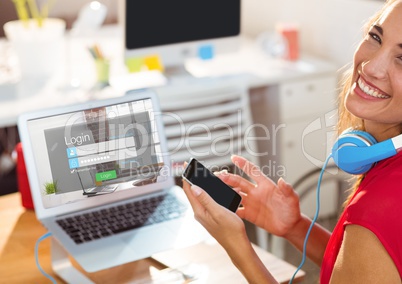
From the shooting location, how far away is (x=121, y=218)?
1647mm

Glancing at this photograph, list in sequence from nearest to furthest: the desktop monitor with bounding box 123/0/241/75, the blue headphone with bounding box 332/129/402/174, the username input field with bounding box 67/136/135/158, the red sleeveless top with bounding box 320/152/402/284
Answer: the red sleeveless top with bounding box 320/152/402/284
the blue headphone with bounding box 332/129/402/174
the username input field with bounding box 67/136/135/158
the desktop monitor with bounding box 123/0/241/75

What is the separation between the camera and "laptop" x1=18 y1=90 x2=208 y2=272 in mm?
1502

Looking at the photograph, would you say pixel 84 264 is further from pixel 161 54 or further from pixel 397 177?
pixel 161 54

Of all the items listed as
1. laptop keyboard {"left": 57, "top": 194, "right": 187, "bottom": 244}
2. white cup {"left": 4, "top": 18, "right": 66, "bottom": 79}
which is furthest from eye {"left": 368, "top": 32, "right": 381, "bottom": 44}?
white cup {"left": 4, "top": 18, "right": 66, "bottom": 79}

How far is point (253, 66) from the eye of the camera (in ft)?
10.00

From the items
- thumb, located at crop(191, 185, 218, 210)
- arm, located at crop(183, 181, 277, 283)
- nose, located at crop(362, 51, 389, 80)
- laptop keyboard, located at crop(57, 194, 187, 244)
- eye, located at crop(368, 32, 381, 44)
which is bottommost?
laptop keyboard, located at crop(57, 194, 187, 244)

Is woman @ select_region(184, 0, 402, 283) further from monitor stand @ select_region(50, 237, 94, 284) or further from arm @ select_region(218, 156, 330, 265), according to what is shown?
monitor stand @ select_region(50, 237, 94, 284)

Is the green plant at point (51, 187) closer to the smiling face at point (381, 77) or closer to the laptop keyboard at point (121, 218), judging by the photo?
the laptop keyboard at point (121, 218)

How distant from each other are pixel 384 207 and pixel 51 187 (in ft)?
A: 2.26

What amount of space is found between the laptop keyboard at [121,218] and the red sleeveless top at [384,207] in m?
0.48

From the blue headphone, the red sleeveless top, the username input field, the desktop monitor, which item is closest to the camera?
the red sleeveless top

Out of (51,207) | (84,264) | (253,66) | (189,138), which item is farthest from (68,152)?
(253,66)

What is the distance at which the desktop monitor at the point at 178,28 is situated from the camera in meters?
2.77

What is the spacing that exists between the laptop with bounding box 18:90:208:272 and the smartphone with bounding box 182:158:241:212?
0.19 metres
